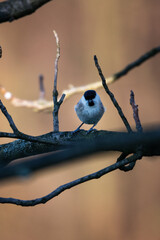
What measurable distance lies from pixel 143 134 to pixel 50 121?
7.16 ft

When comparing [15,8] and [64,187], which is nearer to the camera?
[15,8]

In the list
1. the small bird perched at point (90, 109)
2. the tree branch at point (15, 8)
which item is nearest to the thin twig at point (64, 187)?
the tree branch at point (15, 8)

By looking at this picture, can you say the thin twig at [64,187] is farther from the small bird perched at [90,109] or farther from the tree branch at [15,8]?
the small bird perched at [90,109]

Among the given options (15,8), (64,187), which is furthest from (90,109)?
(15,8)

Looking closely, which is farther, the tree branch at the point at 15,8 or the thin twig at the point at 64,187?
the thin twig at the point at 64,187

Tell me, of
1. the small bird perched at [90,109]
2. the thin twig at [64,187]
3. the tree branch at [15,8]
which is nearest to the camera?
the tree branch at [15,8]

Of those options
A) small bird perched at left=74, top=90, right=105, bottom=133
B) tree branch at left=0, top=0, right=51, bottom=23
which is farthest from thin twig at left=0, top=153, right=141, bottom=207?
small bird perched at left=74, top=90, right=105, bottom=133

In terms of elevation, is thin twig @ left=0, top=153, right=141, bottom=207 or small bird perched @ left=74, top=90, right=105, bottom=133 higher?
small bird perched @ left=74, top=90, right=105, bottom=133

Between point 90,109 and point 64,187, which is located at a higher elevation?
point 90,109

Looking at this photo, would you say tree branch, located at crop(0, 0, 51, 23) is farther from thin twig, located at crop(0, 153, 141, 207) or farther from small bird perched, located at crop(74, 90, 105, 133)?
small bird perched, located at crop(74, 90, 105, 133)

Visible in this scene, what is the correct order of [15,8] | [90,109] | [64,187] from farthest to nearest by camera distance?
[90,109]
[64,187]
[15,8]

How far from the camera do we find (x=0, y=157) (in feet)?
3.62

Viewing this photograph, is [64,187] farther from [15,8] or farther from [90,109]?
[90,109]

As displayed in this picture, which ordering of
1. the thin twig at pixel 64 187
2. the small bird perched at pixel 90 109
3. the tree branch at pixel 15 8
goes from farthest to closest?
1. the small bird perched at pixel 90 109
2. the thin twig at pixel 64 187
3. the tree branch at pixel 15 8
